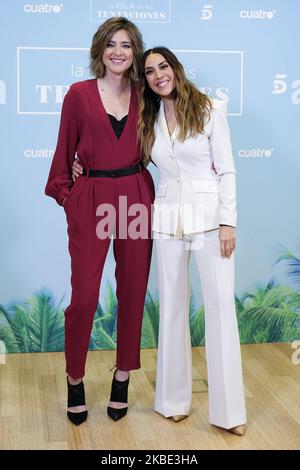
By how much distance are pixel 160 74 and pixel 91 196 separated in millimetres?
535

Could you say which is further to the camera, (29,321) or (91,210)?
(29,321)

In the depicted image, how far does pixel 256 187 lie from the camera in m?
4.15

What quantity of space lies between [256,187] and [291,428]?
4.71 feet

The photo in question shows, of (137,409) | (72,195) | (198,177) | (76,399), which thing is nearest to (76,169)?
(72,195)

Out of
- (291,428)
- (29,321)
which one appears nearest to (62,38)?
(29,321)

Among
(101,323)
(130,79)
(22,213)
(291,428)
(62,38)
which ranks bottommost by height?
(291,428)

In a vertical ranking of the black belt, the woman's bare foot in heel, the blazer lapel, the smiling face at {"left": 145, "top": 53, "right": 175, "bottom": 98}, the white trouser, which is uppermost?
the smiling face at {"left": 145, "top": 53, "right": 175, "bottom": 98}

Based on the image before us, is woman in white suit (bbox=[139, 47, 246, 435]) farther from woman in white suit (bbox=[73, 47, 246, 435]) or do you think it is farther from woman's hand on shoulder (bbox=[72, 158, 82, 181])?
woman's hand on shoulder (bbox=[72, 158, 82, 181])

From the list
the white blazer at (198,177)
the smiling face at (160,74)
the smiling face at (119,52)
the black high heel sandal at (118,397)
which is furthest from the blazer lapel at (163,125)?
the black high heel sandal at (118,397)

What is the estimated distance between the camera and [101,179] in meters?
3.10

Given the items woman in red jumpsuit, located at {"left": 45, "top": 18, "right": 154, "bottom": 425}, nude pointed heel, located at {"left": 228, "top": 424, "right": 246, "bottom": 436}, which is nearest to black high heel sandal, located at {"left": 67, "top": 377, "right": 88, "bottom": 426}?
woman in red jumpsuit, located at {"left": 45, "top": 18, "right": 154, "bottom": 425}

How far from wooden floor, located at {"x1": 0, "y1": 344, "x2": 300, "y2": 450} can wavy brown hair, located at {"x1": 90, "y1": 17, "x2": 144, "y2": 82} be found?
137 cm

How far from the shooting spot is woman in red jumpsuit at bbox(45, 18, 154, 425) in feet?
10.0

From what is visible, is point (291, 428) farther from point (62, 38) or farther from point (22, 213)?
point (62, 38)
